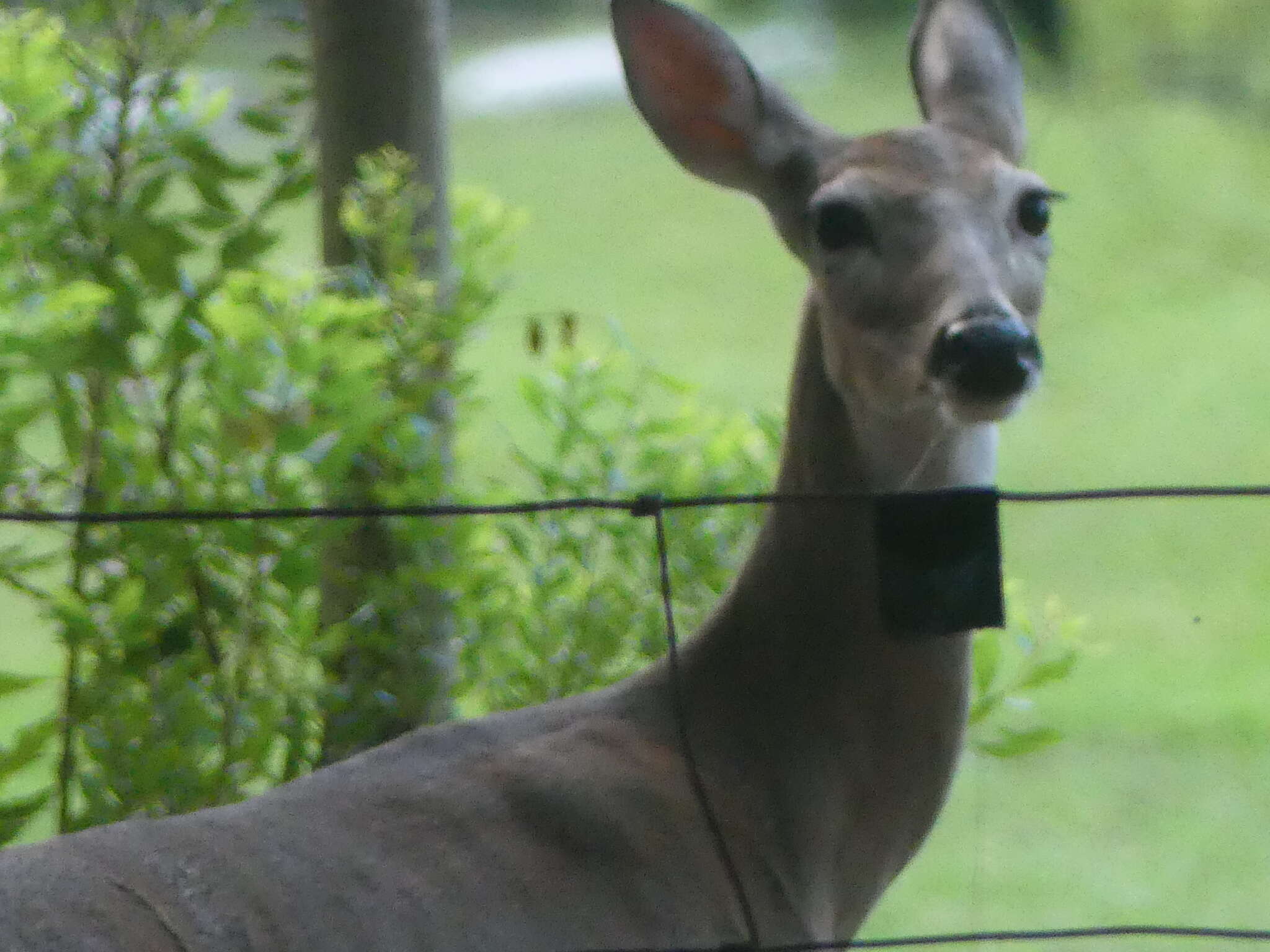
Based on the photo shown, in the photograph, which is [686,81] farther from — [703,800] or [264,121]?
[703,800]

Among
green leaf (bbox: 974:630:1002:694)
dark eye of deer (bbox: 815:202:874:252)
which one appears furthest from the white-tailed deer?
green leaf (bbox: 974:630:1002:694)

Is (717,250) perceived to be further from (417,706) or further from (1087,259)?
(417,706)

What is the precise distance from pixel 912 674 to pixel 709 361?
360 centimetres

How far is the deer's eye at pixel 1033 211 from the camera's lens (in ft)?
4.98

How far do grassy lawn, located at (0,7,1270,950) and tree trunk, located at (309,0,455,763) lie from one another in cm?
18

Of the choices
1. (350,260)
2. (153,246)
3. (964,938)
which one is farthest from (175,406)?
(964,938)

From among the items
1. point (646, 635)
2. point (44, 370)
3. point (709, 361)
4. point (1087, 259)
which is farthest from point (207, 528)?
point (1087, 259)

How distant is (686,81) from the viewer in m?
1.65

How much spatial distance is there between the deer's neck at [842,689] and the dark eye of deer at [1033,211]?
0.57 feet

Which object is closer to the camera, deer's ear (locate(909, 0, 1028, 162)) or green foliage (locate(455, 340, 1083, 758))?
deer's ear (locate(909, 0, 1028, 162))

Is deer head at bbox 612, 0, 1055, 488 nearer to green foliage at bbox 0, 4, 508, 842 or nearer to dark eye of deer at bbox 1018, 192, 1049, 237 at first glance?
dark eye of deer at bbox 1018, 192, 1049, 237

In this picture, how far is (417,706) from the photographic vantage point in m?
1.83

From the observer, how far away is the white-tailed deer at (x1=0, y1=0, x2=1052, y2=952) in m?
1.27

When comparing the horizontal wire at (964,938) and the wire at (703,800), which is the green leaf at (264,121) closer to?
the wire at (703,800)
